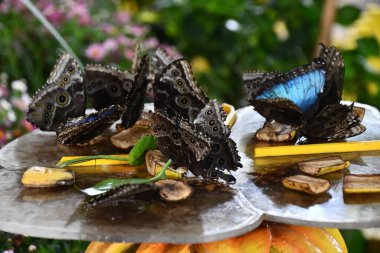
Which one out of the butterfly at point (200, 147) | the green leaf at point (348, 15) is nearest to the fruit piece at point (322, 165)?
the butterfly at point (200, 147)

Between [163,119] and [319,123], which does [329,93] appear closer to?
[319,123]

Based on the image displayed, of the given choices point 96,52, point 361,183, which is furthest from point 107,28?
point 361,183

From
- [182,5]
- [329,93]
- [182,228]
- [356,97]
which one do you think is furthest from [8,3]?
[182,228]

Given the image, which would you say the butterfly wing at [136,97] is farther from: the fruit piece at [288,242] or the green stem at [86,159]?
the fruit piece at [288,242]

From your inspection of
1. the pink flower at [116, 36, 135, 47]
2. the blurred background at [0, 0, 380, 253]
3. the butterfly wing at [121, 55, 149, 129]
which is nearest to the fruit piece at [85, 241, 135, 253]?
the butterfly wing at [121, 55, 149, 129]

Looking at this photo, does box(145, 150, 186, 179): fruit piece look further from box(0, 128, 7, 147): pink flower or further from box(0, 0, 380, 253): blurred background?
box(0, 0, 380, 253): blurred background
